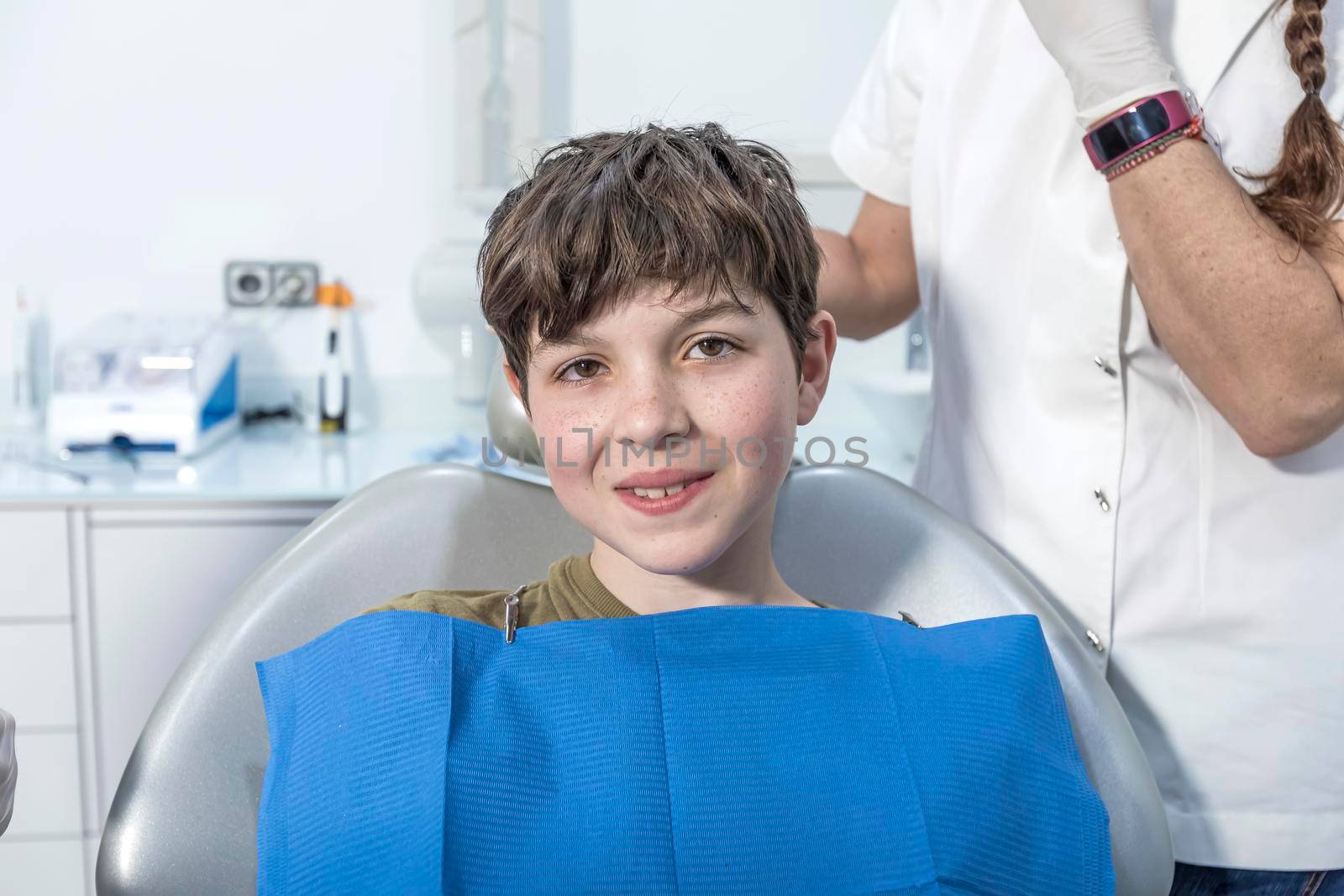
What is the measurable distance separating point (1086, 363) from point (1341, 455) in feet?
0.69

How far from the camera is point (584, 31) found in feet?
7.59

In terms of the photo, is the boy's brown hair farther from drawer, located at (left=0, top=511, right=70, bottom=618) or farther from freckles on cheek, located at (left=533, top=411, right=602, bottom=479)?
drawer, located at (left=0, top=511, right=70, bottom=618)

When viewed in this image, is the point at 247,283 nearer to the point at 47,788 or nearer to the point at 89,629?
the point at 89,629

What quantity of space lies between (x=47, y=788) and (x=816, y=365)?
140cm

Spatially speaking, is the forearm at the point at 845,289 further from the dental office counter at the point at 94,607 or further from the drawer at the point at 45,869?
the drawer at the point at 45,869

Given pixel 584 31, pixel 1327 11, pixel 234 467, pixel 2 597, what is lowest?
Result: pixel 2 597

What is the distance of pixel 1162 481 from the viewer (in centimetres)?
96

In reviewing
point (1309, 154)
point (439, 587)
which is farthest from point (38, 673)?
point (1309, 154)

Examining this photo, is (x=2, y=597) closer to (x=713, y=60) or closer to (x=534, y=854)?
(x=534, y=854)

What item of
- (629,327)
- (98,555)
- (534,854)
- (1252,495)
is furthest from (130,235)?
(1252,495)

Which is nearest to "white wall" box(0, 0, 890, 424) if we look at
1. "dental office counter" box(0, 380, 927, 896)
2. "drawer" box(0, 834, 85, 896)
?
"dental office counter" box(0, 380, 927, 896)

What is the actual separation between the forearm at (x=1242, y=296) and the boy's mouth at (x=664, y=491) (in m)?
0.38

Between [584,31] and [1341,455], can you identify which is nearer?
[1341,455]

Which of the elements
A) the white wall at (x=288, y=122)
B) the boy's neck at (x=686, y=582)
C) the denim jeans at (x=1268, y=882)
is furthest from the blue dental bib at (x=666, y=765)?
the white wall at (x=288, y=122)
